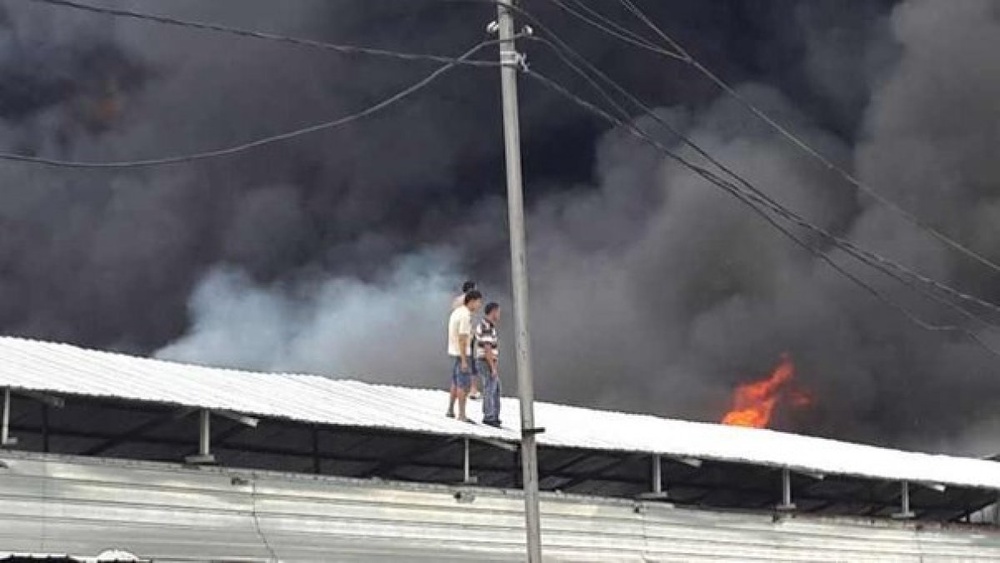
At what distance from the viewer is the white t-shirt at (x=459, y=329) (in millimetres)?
22828

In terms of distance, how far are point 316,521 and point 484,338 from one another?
5214 millimetres

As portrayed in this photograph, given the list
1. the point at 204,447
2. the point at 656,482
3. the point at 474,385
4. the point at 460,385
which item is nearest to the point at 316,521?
the point at 204,447

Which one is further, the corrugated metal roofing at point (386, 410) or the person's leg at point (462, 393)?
the person's leg at point (462, 393)

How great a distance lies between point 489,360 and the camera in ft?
74.0

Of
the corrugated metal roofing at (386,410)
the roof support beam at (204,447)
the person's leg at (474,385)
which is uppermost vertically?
the person's leg at (474,385)

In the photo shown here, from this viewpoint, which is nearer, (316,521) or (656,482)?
(316,521)

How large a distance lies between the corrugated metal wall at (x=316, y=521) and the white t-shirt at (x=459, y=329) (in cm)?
286

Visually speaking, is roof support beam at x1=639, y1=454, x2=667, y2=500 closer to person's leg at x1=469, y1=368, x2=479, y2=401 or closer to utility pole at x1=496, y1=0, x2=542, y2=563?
person's leg at x1=469, y1=368, x2=479, y2=401

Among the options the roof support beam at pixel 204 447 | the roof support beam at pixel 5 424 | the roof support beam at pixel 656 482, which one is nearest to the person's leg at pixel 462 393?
the roof support beam at pixel 656 482

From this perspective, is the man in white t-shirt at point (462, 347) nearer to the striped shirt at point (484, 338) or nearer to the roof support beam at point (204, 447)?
the striped shirt at point (484, 338)

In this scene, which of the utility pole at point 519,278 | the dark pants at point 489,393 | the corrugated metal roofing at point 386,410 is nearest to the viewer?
the utility pole at point 519,278

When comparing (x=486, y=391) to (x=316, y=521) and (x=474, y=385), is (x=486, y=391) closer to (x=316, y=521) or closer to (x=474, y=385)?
(x=474, y=385)

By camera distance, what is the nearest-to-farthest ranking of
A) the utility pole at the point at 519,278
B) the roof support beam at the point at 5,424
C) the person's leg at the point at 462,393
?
1. the roof support beam at the point at 5,424
2. the utility pole at the point at 519,278
3. the person's leg at the point at 462,393

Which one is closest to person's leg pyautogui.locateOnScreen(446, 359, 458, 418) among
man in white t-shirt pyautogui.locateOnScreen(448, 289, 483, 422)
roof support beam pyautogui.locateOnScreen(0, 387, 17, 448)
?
man in white t-shirt pyautogui.locateOnScreen(448, 289, 483, 422)
